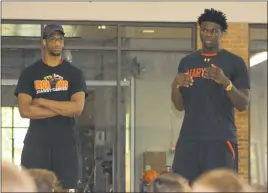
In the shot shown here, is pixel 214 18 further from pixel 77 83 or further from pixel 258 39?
pixel 258 39

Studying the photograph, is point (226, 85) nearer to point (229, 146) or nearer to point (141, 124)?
point (229, 146)

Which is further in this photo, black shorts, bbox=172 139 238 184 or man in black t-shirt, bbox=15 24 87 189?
man in black t-shirt, bbox=15 24 87 189

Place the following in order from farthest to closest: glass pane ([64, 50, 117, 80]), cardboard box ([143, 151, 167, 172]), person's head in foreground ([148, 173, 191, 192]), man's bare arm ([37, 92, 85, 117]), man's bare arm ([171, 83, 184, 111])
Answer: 1. glass pane ([64, 50, 117, 80])
2. cardboard box ([143, 151, 167, 172])
3. man's bare arm ([37, 92, 85, 117])
4. man's bare arm ([171, 83, 184, 111])
5. person's head in foreground ([148, 173, 191, 192])

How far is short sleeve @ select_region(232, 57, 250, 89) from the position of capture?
484 cm

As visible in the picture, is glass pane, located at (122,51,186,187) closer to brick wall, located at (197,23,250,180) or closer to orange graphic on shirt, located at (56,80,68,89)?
brick wall, located at (197,23,250,180)

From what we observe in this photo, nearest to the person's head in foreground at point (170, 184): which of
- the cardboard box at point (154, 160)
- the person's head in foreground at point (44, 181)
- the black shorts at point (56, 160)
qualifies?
the person's head in foreground at point (44, 181)

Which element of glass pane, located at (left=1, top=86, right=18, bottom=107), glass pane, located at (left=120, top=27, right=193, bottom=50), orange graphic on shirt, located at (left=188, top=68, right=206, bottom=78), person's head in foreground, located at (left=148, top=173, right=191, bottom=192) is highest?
glass pane, located at (left=120, top=27, right=193, bottom=50)

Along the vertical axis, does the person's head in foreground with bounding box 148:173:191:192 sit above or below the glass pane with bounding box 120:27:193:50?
below

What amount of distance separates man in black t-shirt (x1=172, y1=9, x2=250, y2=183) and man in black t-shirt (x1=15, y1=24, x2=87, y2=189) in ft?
2.69

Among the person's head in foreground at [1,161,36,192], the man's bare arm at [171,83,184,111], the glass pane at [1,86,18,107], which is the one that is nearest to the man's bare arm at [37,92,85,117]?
the man's bare arm at [171,83,184,111]

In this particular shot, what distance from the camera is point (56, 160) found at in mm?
4988

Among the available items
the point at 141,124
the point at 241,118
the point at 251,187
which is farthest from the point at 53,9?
the point at 251,187

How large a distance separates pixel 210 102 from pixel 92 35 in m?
5.19

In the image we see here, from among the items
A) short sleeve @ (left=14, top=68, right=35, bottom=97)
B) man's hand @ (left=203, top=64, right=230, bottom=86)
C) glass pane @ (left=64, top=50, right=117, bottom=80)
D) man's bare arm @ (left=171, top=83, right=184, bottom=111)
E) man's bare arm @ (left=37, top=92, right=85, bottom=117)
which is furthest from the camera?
glass pane @ (left=64, top=50, right=117, bottom=80)
